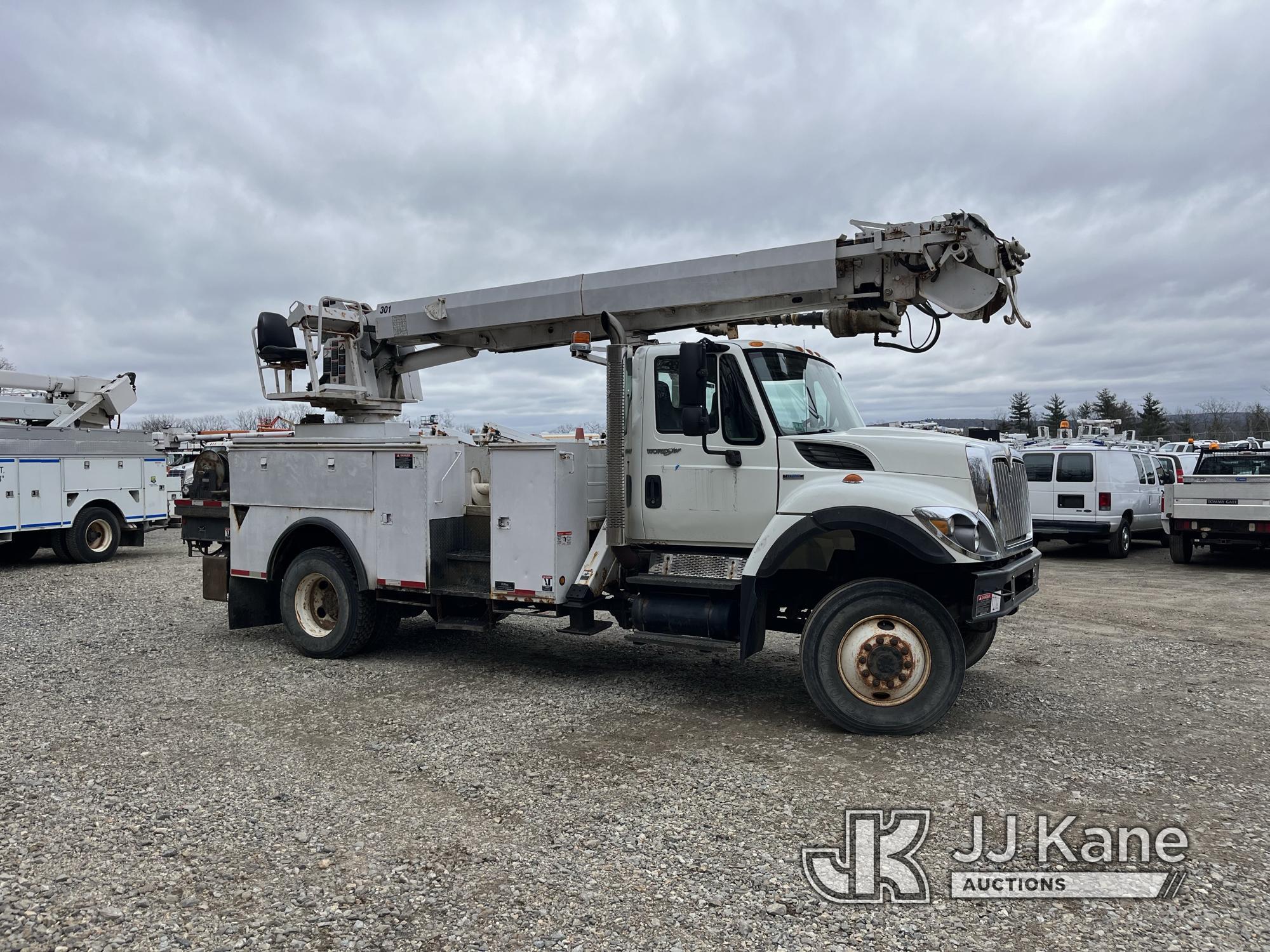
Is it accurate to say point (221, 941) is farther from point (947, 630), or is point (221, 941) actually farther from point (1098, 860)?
point (947, 630)

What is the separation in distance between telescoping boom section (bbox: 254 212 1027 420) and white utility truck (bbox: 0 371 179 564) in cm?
895

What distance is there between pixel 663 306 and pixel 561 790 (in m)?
3.88

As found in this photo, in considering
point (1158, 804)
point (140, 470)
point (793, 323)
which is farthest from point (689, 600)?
point (140, 470)

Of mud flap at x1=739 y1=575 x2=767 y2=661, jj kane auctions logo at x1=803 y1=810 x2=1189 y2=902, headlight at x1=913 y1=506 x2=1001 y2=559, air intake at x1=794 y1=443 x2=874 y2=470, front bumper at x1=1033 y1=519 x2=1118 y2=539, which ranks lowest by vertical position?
jj kane auctions logo at x1=803 y1=810 x2=1189 y2=902

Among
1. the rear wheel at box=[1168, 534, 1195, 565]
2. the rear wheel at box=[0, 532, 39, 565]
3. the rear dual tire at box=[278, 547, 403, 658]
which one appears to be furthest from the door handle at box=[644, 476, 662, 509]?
the rear wheel at box=[0, 532, 39, 565]

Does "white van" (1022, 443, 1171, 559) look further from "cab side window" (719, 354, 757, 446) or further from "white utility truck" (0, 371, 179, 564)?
"white utility truck" (0, 371, 179, 564)

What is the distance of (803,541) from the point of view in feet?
19.4

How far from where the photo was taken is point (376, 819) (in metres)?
4.47

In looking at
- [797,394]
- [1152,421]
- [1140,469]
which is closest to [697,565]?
[797,394]

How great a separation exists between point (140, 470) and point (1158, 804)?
17.2 meters

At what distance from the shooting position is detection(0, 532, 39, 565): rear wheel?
15336 mm

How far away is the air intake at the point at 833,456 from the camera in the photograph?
20.1 ft

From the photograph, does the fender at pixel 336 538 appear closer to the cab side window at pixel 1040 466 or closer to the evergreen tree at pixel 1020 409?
the cab side window at pixel 1040 466

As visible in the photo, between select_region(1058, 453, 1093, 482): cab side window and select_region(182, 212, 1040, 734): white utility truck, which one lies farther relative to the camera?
select_region(1058, 453, 1093, 482): cab side window
